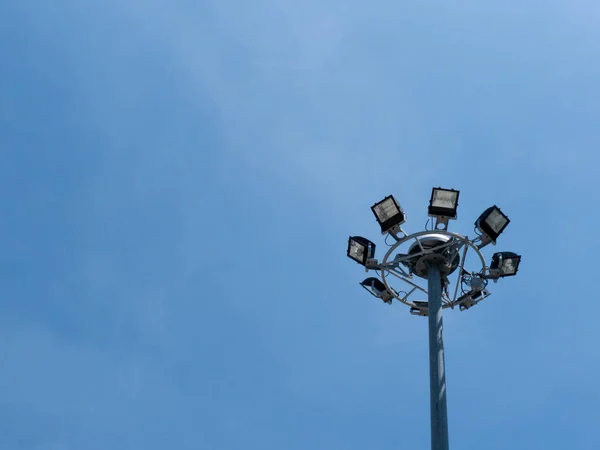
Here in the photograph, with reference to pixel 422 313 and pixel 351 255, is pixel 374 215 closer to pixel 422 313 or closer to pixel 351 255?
pixel 351 255

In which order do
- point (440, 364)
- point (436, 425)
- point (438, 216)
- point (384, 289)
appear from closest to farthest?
point (436, 425) → point (440, 364) → point (438, 216) → point (384, 289)

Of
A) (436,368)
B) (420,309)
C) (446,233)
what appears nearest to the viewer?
(436,368)

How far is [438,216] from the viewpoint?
843 inches

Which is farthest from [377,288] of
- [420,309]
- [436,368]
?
[436,368]

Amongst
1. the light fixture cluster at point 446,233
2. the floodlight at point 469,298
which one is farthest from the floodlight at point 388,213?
the floodlight at point 469,298

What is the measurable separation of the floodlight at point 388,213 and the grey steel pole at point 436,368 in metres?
1.47

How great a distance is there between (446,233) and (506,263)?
6.89 feet

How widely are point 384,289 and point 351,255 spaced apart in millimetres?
1595

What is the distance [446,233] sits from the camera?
20969 mm

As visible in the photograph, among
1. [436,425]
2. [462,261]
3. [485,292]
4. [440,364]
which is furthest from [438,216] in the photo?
[436,425]

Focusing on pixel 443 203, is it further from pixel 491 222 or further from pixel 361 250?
pixel 361 250

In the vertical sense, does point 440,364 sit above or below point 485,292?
below

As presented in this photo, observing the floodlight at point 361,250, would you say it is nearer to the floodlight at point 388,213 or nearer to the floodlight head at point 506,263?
the floodlight at point 388,213

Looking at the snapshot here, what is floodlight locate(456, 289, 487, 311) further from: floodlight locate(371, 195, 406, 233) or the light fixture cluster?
floodlight locate(371, 195, 406, 233)
